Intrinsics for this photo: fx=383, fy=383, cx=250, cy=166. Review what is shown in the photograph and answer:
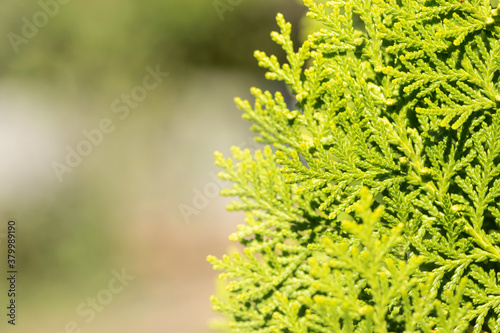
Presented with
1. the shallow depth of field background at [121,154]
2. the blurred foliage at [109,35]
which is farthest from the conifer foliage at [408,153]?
the blurred foliage at [109,35]

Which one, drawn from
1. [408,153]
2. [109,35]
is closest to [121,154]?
[109,35]

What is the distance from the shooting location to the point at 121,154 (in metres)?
10.7

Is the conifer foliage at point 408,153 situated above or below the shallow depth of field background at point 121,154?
below

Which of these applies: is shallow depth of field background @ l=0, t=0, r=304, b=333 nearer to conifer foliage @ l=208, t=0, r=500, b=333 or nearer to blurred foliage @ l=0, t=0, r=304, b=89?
blurred foliage @ l=0, t=0, r=304, b=89

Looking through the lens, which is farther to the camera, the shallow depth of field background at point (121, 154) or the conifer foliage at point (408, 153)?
the shallow depth of field background at point (121, 154)

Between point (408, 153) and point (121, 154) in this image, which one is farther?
point (121, 154)

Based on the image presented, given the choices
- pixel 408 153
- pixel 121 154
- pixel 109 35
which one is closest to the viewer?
pixel 408 153

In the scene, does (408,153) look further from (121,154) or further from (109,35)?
(109,35)

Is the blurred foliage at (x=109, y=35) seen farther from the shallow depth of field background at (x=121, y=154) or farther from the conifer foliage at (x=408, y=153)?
the conifer foliage at (x=408, y=153)

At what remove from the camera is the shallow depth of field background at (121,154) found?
8984 millimetres

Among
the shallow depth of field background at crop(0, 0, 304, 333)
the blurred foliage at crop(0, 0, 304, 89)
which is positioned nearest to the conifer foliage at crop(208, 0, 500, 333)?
the shallow depth of field background at crop(0, 0, 304, 333)

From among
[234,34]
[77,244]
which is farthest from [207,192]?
[234,34]

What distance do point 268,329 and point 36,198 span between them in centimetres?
928

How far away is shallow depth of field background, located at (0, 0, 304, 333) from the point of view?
8.98m
